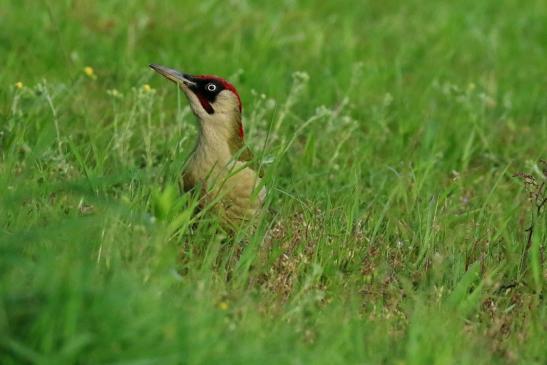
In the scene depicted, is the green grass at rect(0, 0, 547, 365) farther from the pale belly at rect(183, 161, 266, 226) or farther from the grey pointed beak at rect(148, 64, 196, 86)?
the grey pointed beak at rect(148, 64, 196, 86)

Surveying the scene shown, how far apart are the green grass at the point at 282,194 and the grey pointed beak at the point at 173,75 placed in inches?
8.4

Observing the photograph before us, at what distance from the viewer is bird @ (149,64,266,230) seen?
539 cm

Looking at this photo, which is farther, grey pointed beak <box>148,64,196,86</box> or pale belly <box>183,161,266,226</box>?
grey pointed beak <box>148,64,196,86</box>

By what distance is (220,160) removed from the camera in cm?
560

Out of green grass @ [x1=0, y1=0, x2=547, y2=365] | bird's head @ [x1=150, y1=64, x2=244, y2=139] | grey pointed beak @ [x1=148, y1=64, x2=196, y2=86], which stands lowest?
green grass @ [x1=0, y1=0, x2=547, y2=365]

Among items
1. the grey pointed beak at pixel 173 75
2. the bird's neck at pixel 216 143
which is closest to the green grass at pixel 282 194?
the bird's neck at pixel 216 143

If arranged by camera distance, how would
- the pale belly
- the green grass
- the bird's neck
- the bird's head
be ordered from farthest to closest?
the bird's head → the bird's neck → the pale belly → the green grass

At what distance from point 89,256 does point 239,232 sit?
954mm

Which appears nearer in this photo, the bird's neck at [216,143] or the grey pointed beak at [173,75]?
the bird's neck at [216,143]

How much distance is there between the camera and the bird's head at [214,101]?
19.1ft

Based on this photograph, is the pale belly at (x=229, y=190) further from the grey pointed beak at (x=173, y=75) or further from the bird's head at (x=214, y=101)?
the grey pointed beak at (x=173, y=75)

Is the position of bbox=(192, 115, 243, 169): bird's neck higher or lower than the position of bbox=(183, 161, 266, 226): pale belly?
higher

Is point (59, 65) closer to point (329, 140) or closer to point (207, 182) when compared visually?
point (329, 140)

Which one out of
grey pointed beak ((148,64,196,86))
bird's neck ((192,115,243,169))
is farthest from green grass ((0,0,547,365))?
grey pointed beak ((148,64,196,86))
